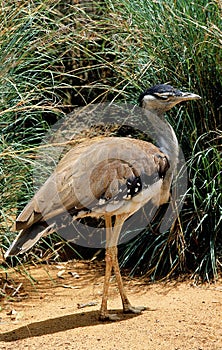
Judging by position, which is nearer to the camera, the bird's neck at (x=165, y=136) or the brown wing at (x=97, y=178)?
the brown wing at (x=97, y=178)

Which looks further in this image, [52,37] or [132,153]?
[52,37]

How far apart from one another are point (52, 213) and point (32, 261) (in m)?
1.10

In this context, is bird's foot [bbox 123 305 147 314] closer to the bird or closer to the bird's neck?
the bird

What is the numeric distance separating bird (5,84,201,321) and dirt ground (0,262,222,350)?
20 centimetres

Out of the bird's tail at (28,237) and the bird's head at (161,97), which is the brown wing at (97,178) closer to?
the bird's tail at (28,237)

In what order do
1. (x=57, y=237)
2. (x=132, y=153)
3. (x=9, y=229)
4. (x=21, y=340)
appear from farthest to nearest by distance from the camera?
(x=57, y=237) → (x=9, y=229) → (x=132, y=153) → (x=21, y=340)

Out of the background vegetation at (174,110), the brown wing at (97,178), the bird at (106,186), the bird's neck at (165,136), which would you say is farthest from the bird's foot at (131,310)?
the bird's neck at (165,136)

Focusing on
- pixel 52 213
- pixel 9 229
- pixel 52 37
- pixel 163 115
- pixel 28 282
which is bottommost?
pixel 28 282

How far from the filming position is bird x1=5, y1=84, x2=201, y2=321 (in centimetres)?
427

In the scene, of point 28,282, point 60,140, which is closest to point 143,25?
point 60,140

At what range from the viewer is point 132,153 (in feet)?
14.8

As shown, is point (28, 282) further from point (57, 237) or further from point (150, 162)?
point (150, 162)

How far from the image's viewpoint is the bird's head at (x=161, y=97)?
4770mm

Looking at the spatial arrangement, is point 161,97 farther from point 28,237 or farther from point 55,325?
point 55,325
